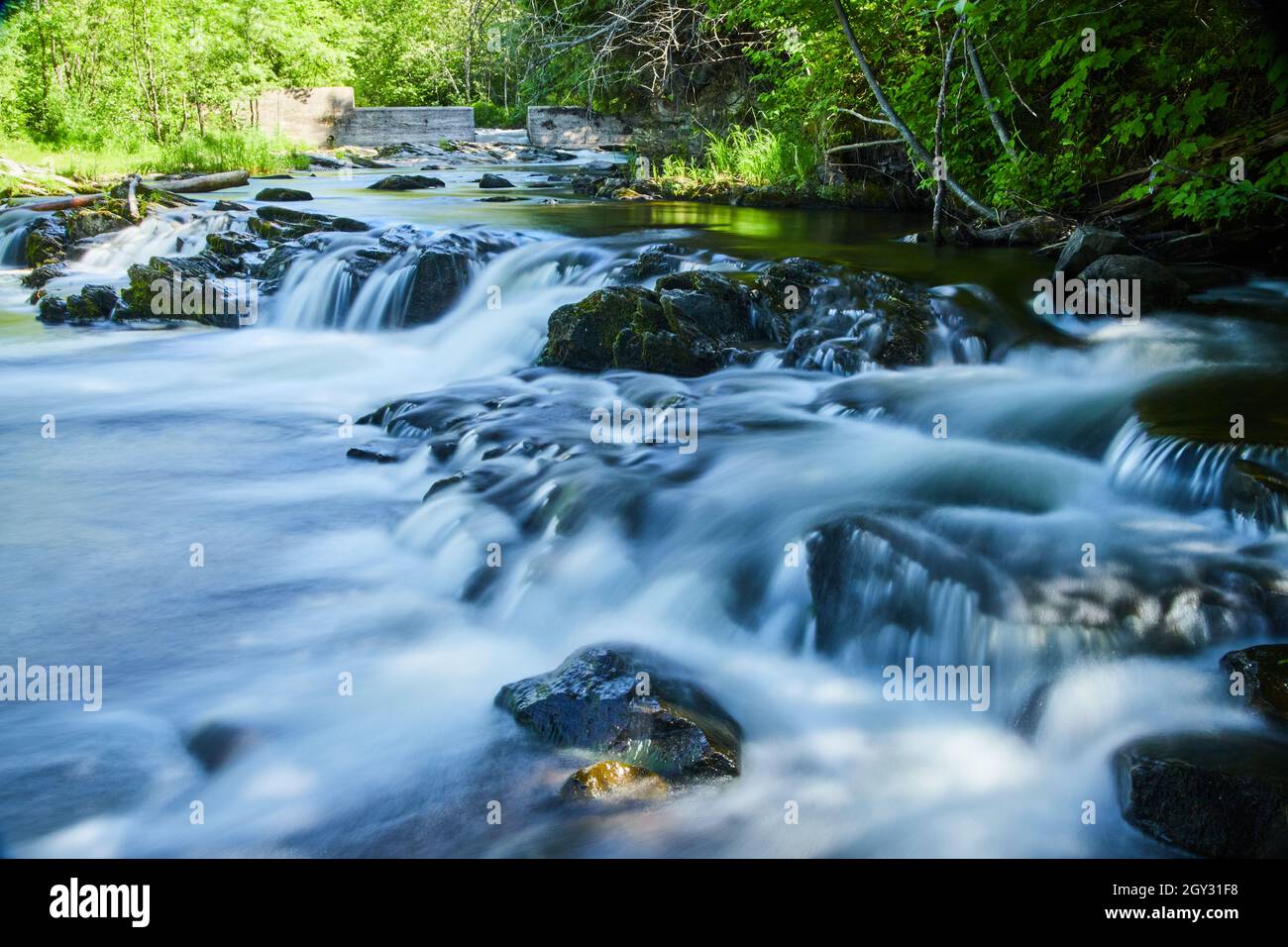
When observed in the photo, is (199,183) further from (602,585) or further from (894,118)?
(602,585)

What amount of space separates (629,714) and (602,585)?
4.85 ft

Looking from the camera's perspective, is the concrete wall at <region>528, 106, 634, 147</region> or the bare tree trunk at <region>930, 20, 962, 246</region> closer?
the bare tree trunk at <region>930, 20, 962, 246</region>

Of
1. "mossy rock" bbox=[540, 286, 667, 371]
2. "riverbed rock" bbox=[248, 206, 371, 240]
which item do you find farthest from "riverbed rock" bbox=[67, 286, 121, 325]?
"mossy rock" bbox=[540, 286, 667, 371]

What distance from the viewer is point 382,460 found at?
675 cm

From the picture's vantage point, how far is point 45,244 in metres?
12.2

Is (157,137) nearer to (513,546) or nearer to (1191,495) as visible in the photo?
(513,546)

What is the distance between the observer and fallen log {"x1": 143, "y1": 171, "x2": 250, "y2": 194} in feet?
52.9

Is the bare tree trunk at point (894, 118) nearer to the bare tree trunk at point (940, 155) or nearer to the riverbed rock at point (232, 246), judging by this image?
the bare tree trunk at point (940, 155)

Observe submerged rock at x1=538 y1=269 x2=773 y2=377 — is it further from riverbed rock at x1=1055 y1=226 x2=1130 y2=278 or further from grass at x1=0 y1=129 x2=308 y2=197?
grass at x1=0 y1=129 x2=308 y2=197

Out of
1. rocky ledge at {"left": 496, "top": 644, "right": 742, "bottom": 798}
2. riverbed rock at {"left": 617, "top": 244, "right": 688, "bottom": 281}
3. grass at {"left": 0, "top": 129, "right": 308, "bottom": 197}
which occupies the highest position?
grass at {"left": 0, "top": 129, "right": 308, "bottom": 197}

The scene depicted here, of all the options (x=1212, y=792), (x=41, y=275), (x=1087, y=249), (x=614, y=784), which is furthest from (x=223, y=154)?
(x=1212, y=792)

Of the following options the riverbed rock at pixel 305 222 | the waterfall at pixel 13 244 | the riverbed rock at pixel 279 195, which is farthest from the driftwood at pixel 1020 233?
the waterfall at pixel 13 244

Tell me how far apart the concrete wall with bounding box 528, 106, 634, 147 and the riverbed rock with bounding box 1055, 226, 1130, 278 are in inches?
659

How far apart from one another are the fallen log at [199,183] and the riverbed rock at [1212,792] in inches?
638
